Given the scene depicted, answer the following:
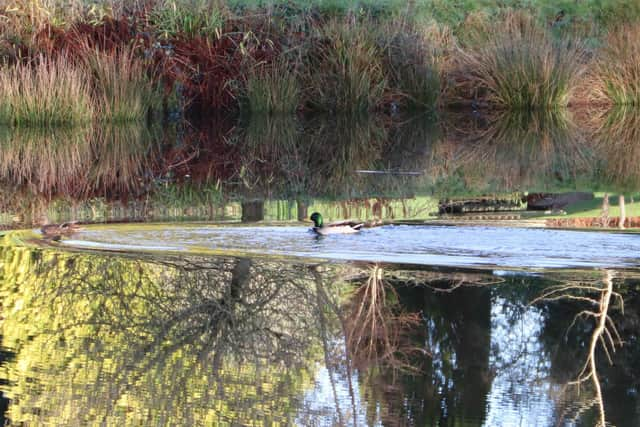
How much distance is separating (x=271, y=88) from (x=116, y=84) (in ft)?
8.82

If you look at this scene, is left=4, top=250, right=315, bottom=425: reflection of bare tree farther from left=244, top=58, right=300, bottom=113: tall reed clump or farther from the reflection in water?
left=244, top=58, right=300, bottom=113: tall reed clump

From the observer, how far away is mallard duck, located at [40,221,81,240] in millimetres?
8961

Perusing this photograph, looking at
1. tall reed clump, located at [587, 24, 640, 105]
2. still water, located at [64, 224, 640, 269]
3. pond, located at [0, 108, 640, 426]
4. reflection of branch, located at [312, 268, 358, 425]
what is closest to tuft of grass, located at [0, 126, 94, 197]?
pond, located at [0, 108, 640, 426]

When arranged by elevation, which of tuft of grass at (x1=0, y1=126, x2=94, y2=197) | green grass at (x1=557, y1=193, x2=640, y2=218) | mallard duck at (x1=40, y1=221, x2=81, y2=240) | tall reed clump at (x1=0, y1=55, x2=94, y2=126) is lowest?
mallard duck at (x1=40, y1=221, x2=81, y2=240)

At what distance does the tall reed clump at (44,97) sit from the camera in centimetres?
1667

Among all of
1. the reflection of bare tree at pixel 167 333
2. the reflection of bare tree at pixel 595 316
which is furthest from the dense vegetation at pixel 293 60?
the reflection of bare tree at pixel 595 316

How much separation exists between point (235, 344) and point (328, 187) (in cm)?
635

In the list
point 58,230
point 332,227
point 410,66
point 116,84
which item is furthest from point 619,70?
point 58,230

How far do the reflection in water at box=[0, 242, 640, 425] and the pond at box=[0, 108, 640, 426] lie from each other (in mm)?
16

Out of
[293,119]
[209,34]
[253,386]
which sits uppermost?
[209,34]

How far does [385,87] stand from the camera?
2003 centimetres

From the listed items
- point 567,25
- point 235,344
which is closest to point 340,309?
point 235,344

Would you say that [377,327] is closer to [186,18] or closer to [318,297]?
[318,297]

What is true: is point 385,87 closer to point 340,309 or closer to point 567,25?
point 567,25
